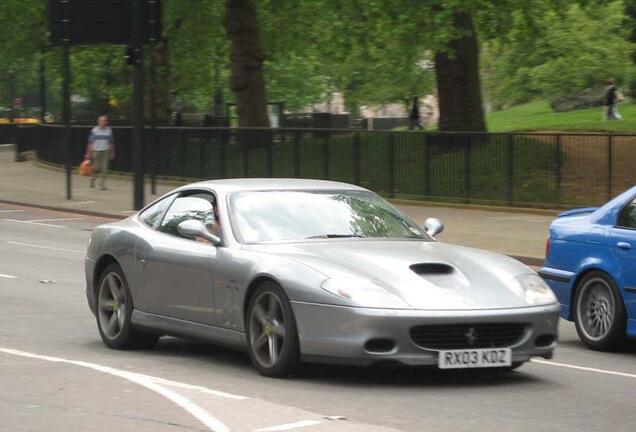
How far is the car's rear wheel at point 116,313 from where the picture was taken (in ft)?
36.0

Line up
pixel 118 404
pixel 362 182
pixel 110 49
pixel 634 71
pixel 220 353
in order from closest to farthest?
pixel 118 404 → pixel 220 353 → pixel 362 182 → pixel 110 49 → pixel 634 71

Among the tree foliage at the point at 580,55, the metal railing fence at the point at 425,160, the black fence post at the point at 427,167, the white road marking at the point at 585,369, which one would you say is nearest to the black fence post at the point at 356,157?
the metal railing fence at the point at 425,160

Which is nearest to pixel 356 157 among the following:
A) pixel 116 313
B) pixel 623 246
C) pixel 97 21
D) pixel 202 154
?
pixel 202 154

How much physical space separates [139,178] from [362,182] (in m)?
5.67

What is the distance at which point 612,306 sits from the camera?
1123 centimetres

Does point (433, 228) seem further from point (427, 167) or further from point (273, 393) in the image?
point (427, 167)

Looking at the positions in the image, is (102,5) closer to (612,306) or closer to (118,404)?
(612,306)

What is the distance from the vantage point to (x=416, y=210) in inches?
1220

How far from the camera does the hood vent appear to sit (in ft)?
30.1

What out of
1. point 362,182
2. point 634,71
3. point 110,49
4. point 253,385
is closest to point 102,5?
point 362,182

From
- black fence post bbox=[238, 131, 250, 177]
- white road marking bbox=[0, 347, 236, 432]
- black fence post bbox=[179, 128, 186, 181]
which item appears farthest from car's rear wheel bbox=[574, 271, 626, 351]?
black fence post bbox=[179, 128, 186, 181]

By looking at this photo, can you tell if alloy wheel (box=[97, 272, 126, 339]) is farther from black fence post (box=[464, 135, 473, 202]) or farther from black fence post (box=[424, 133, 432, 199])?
black fence post (box=[424, 133, 432, 199])

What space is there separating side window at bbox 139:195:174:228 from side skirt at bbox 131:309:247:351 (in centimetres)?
72

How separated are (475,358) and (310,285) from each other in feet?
3.76
